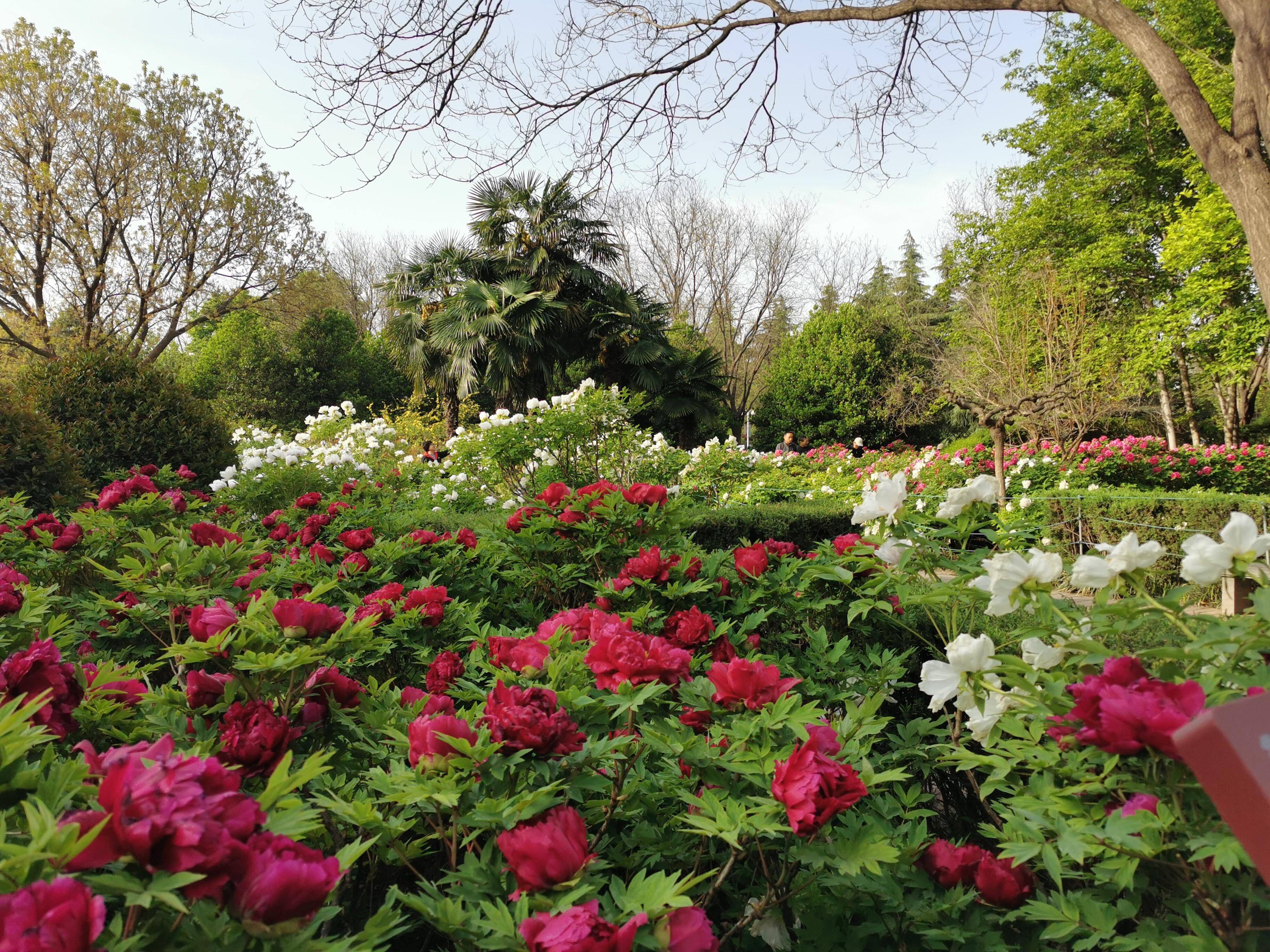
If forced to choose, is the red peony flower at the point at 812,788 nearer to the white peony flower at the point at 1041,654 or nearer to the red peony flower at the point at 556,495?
the white peony flower at the point at 1041,654

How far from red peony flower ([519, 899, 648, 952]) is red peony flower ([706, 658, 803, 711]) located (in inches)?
18.7

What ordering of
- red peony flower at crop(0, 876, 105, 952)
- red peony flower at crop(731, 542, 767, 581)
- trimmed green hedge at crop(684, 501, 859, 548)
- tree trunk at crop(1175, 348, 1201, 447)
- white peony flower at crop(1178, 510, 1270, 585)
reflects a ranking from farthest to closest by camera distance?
tree trunk at crop(1175, 348, 1201, 447)
trimmed green hedge at crop(684, 501, 859, 548)
red peony flower at crop(731, 542, 767, 581)
white peony flower at crop(1178, 510, 1270, 585)
red peony flower at crop(0, 876, 105, 952)

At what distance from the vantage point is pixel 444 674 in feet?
5.07

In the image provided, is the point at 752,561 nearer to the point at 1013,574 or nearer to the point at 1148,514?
the point at 1013,574

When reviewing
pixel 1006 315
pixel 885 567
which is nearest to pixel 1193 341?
pixel 1006 315

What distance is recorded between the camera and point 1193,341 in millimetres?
17578

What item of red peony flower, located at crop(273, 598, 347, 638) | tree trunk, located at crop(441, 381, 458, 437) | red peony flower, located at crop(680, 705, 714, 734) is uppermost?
tree trunk, located at crop(441, 381, 458, 437)

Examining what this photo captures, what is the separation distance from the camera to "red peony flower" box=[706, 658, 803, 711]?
1213mm

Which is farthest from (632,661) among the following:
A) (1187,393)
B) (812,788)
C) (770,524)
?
(1187,393)

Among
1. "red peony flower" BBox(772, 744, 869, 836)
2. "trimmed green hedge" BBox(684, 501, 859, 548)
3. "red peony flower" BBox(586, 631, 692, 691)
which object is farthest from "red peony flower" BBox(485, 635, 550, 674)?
"trimmed green hedge" BBox(684, 501, 859, 548)

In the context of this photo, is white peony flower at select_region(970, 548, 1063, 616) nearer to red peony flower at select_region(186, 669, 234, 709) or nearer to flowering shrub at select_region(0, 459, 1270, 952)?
flowering shrub at select_region(0, 459, 1270, 952)

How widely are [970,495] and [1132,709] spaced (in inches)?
30.7

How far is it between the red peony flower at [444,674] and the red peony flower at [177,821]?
2.80 feet

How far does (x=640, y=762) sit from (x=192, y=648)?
0.80m
